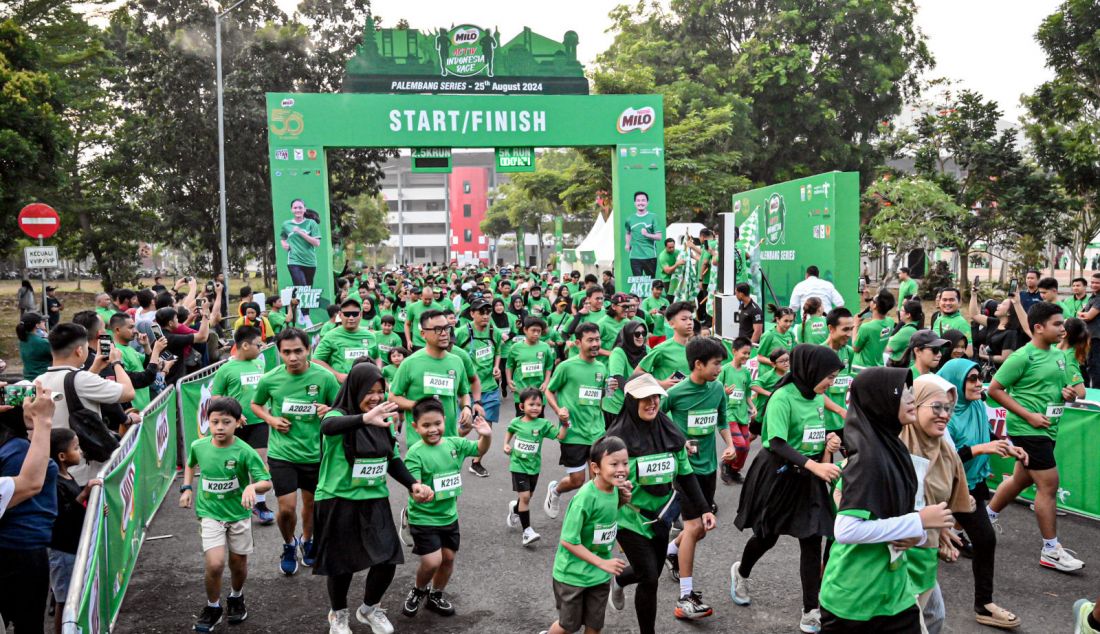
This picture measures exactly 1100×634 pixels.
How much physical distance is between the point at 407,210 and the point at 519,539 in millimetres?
95422

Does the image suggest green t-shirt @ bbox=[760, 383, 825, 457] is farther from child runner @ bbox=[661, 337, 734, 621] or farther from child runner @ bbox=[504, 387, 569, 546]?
child runner @ bbox=[504, 387, 569, 546]

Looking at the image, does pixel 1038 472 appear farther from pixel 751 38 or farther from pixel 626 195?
pixel 751 38

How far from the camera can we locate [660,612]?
5.72 metres

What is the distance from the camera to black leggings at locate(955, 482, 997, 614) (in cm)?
524

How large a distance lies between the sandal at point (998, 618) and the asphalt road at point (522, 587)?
2.5 inches

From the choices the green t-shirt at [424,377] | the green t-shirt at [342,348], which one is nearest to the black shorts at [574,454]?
the green t-shirt at [424,377]

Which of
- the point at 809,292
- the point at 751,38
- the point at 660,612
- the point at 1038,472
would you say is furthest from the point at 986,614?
the point at 751,38

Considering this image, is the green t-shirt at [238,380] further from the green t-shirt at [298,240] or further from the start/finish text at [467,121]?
the start/finish text at [467,121]

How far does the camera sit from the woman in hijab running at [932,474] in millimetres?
3781

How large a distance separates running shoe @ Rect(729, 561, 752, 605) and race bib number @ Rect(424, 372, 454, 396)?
2565 millimetres

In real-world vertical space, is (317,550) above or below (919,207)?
below

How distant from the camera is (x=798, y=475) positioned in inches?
210

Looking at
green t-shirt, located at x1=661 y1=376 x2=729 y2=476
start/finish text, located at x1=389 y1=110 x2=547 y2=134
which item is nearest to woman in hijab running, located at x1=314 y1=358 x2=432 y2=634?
green t-shirt, located at x1=661 y1=376 x2=729 y2=476

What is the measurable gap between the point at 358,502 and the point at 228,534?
3.24 ft
